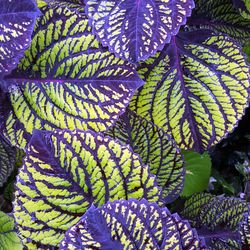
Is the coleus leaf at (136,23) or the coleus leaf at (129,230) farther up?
the coleus leaf at (136,23)

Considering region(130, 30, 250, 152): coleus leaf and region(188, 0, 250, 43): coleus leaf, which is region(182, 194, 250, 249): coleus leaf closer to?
region(130, 30, 250, 152): coleus leaf

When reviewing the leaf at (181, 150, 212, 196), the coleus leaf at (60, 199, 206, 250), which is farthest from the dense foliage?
the leaf at (181, 150, 212, 196)

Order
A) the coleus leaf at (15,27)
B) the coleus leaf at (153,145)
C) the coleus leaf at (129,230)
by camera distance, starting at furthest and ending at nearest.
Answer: the coleus leaf at (153,145) → the coleus leaf at (15,27) → the coleus leaf at (129,230)

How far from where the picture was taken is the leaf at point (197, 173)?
1089 millimetres

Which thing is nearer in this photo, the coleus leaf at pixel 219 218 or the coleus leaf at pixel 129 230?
the coleus leaf at pixel 129 230

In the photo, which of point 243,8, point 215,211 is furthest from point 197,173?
point 243,8

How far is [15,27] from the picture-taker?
682 mm

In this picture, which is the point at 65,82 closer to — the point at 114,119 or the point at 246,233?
the point at 114,119

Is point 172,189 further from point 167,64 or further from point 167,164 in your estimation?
point 167,64

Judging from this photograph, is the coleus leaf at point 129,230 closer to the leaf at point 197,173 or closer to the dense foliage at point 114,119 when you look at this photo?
the dense foliage at point 114,119

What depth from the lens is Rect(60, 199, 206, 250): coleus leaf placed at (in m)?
0.55

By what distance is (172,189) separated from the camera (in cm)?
81

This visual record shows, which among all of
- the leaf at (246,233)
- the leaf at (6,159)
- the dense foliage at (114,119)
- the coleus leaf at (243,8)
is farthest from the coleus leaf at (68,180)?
the coleus leaf at (243,8)

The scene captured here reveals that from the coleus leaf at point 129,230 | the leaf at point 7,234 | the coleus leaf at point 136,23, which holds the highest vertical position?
the coleus leaf at point 136,23
